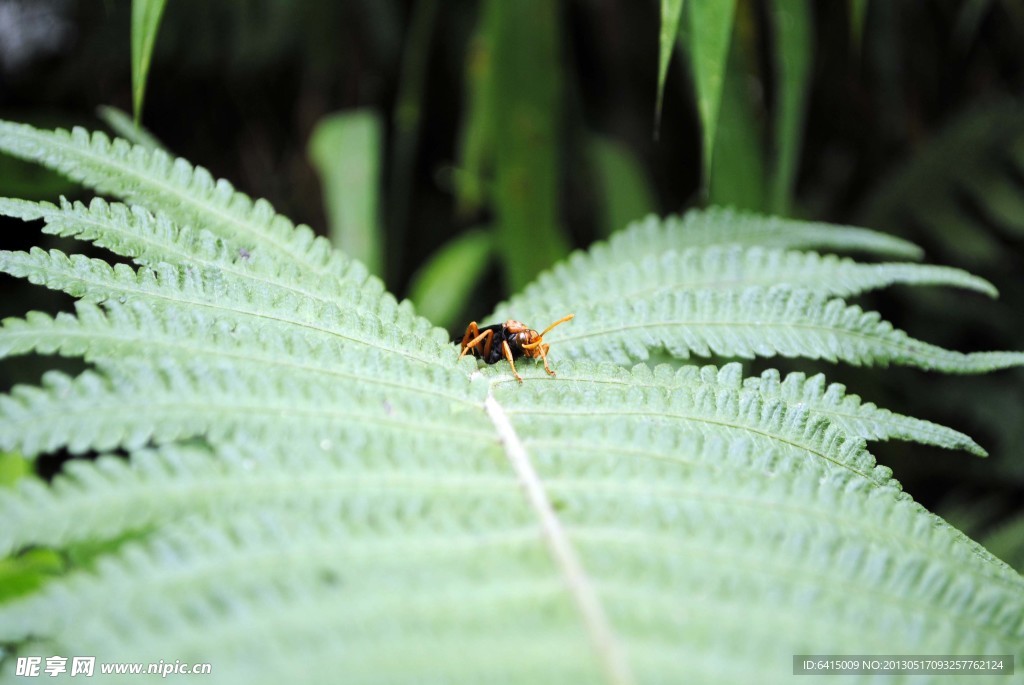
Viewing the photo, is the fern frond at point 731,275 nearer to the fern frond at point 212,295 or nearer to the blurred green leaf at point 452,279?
the fern frond at point 212,295

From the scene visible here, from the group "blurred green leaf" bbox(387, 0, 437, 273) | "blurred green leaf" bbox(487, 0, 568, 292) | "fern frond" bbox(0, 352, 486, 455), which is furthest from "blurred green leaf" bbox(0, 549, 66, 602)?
"blurred green leaf" bbox(387, 0, 437, 273)

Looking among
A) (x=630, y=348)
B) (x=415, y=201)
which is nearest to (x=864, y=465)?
(x=630, y=348)

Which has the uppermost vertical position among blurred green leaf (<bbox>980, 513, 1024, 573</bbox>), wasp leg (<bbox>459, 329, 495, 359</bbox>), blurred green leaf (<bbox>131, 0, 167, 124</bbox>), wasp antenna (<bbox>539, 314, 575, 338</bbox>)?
blurred green leaf (<bbox>131, 0, 167, 124</bbox>)

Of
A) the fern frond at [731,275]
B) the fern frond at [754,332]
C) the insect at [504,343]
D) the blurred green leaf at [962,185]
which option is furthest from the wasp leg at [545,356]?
the blurred green leaf at [962,185]

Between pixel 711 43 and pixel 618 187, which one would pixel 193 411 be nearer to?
pixel 711 43

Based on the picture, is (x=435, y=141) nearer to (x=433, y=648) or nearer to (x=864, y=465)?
(x=864, y=465)

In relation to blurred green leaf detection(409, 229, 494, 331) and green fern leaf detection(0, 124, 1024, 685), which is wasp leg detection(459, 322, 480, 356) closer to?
green fern leaf detection(0, 124, 1024, 685)
